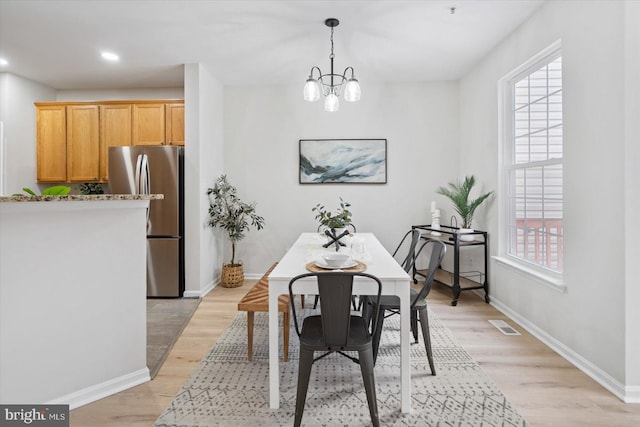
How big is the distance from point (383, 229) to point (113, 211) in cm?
342

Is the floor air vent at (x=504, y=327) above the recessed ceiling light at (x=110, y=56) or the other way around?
the other way around

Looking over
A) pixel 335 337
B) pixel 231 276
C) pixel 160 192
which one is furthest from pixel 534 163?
pixel 160 192

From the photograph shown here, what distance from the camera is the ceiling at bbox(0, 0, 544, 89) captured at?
9.18ft

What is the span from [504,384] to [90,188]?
496cm

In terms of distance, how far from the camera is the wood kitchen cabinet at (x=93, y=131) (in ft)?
14.3

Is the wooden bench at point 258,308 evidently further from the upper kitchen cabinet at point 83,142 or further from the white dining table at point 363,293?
the upper kitchen cabinet at point 83,142

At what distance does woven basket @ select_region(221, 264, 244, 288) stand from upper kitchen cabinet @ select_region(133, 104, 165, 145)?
177cm

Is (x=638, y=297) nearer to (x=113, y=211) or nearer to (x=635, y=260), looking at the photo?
(x=635, y=260)

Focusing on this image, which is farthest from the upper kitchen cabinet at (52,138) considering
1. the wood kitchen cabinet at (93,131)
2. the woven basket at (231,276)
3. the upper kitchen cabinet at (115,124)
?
the woven basket at (231,276)

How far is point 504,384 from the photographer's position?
7.06 ft

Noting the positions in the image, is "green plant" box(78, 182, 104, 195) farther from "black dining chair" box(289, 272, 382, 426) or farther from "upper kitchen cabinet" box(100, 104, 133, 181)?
"black dining chair" box(289, 272, 382, 426)

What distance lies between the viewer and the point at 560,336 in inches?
102

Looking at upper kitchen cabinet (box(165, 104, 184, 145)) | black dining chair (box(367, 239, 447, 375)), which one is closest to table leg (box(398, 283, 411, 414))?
black dining chair (box(367, 239, 447, 375))

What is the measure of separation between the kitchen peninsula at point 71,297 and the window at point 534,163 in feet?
10.0
